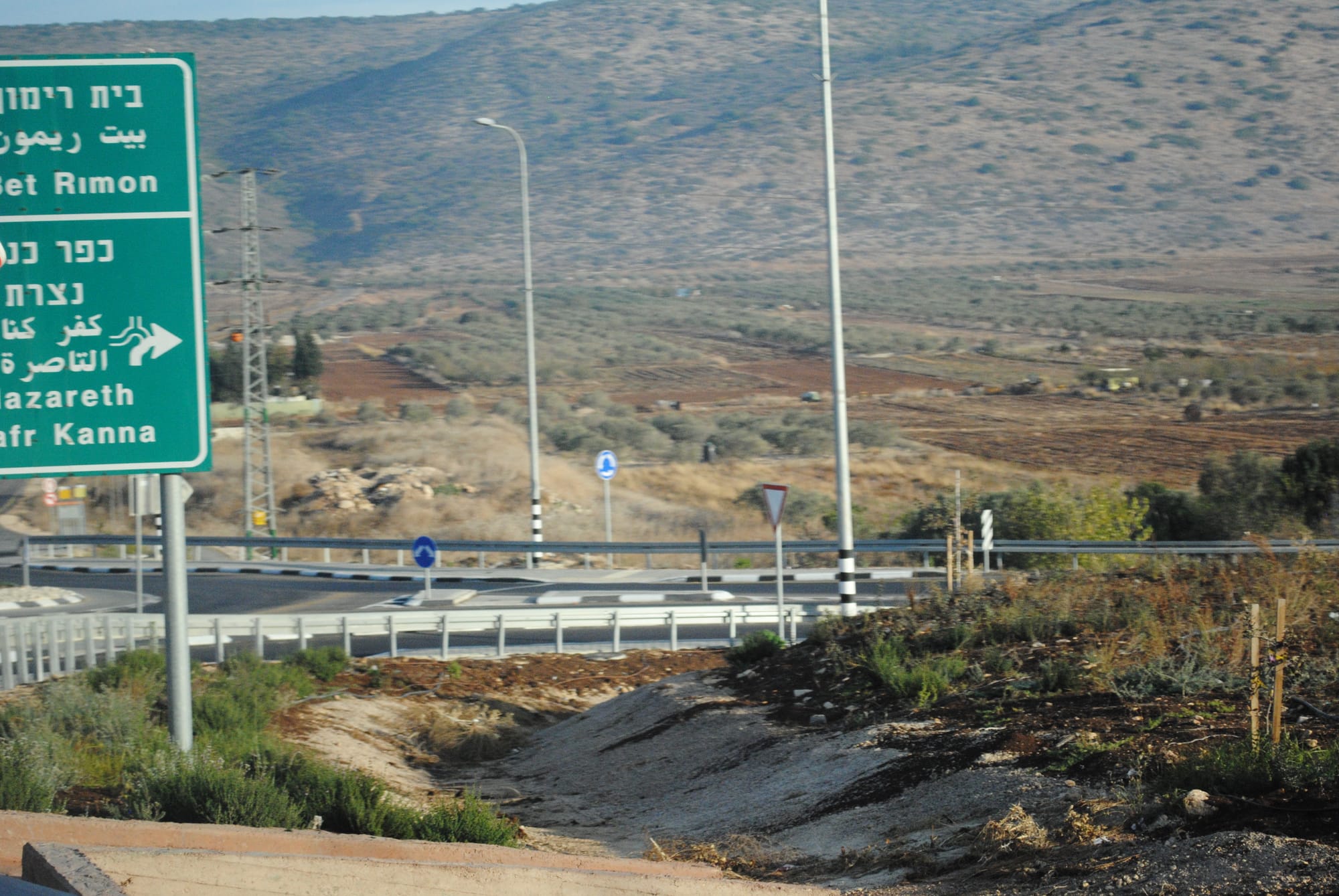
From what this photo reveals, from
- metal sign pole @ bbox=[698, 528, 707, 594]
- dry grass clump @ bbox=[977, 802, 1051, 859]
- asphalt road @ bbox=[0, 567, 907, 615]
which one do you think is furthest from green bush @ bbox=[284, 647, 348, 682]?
dry grass clump @ bbox=[977, 802, 1051, 859]

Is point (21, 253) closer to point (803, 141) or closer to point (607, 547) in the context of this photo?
point (607, 547)

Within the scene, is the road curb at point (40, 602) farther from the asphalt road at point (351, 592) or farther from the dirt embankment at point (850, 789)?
the dirt embankment at point (850, 789)

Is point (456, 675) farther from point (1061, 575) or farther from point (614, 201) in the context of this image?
point (614, 201)

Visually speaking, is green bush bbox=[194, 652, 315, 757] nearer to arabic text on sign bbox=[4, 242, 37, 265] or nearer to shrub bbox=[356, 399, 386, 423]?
arabic text on sign bbox=[4, 242, 37, 265]

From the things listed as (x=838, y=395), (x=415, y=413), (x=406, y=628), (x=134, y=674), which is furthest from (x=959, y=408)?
(x=134, y=674)

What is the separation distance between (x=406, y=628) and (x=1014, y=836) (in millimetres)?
13375

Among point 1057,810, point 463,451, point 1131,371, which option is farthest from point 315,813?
point 1131,371

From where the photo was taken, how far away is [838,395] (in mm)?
16234

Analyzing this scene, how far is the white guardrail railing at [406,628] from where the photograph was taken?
17172 millimetres

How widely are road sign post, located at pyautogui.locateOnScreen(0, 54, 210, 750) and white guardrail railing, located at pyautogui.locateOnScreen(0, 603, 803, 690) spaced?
31.3ft

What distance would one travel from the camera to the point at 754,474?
4278 centimetres

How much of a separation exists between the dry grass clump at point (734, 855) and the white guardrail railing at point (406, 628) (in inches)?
384

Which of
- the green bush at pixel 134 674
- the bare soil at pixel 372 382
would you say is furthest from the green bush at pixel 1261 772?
the bare soil at pixel 372 382

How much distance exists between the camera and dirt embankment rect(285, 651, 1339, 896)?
6.02 metres
